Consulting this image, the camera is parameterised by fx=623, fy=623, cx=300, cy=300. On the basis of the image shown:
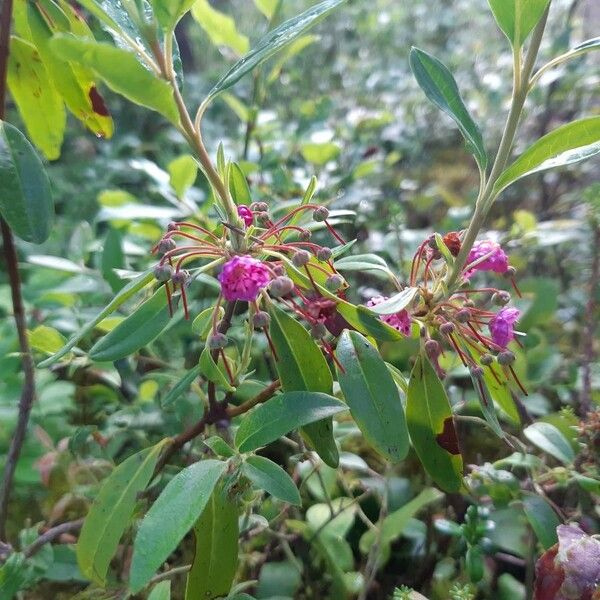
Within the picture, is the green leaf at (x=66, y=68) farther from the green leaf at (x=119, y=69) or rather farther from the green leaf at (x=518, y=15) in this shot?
the green leaf at (x=518, y=15)

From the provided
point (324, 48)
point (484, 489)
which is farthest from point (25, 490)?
point (324, 48)

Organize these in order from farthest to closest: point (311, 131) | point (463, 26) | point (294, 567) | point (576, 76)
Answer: point (463, 26) → point (576, 76) → point (311, 131) → point (294, 567)

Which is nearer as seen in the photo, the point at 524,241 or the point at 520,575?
the point at 520,575

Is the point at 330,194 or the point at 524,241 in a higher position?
the point at 330,194

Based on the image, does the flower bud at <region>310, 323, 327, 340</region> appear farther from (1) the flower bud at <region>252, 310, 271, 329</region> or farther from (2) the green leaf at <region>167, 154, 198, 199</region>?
(2) the green leaf at <region>167, 154, 198, 199</region>

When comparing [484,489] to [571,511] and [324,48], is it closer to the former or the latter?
[571,511]
